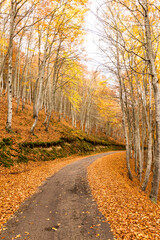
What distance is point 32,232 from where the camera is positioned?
349 cm

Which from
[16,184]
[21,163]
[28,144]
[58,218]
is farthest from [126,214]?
[28,144]

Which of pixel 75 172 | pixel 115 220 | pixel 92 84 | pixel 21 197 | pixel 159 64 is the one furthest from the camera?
pixel 92 84

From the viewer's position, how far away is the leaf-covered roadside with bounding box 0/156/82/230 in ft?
14.8

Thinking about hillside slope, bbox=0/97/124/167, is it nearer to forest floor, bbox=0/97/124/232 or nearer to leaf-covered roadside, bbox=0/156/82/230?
forest floor, bbox=0/97/124/232

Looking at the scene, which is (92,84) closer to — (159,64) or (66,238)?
(159,64)

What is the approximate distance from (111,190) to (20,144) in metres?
7.00

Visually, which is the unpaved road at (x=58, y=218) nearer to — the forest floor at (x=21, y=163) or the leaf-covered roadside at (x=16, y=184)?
the leaf-covered roadside at (x=16, y=184)

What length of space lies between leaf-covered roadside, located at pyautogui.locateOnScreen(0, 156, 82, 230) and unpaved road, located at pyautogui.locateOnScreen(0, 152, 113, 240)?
31 cm

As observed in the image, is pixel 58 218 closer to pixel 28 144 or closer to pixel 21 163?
pixel 21 163

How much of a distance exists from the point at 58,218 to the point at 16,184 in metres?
3.11

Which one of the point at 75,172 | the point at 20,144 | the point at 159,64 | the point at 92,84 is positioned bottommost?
the point at 75,172

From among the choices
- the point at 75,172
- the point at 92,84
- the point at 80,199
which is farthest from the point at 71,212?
the point at 92,84

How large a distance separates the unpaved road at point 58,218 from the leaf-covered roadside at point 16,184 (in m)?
0.31

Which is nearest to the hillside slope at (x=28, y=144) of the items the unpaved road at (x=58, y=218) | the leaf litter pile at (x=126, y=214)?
the unpaved road at (x=58, y=218)
